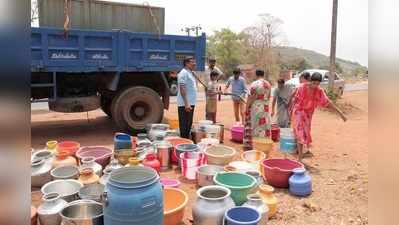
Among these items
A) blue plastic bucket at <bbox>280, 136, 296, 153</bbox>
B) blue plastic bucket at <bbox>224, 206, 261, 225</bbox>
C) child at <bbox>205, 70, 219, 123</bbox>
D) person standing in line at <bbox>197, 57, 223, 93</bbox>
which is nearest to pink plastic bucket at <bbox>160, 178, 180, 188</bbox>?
blue plastic bucket at <bbox>224, 206, 261, 225</bbox>

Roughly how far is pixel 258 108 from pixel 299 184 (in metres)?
1.89

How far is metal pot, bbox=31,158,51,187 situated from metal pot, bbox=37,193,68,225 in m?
1.17

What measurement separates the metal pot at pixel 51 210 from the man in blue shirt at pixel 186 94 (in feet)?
10.2

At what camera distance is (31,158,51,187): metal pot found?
4301 mm

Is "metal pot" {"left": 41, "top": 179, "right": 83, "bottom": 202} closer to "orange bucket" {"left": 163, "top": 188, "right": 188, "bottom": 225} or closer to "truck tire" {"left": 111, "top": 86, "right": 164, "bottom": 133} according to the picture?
"orange bucket" {"left": 163, "top": 188, "right": 188, "bottom": 225}

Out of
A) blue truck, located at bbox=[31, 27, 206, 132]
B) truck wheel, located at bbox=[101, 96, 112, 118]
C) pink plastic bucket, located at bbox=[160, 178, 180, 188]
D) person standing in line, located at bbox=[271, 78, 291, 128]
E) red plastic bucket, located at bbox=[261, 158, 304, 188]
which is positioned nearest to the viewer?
pink plastic bucket, located at bbox=[160, 178, 180, 188]

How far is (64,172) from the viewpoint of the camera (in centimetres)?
414

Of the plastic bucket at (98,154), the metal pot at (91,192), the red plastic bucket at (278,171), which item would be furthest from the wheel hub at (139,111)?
the metal pot at (91,192)

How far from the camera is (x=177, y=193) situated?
12.2ft

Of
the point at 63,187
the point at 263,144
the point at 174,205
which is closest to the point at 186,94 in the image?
the point at 263,144

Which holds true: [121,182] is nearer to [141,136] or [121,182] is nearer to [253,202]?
[253,202]

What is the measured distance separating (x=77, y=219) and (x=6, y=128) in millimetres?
2120

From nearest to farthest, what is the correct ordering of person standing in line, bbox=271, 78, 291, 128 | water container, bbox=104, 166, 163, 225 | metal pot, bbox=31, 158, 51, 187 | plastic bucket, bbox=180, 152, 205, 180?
water container, bbox=104, 166, 163, 225, metal pot, bbox=31, 158, 51, 187, plastic bucket, bbox=180, 152, 205, 180, person standing in line, bbox=271, 78, 291, 128

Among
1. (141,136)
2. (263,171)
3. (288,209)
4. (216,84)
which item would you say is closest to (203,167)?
(263,171)
